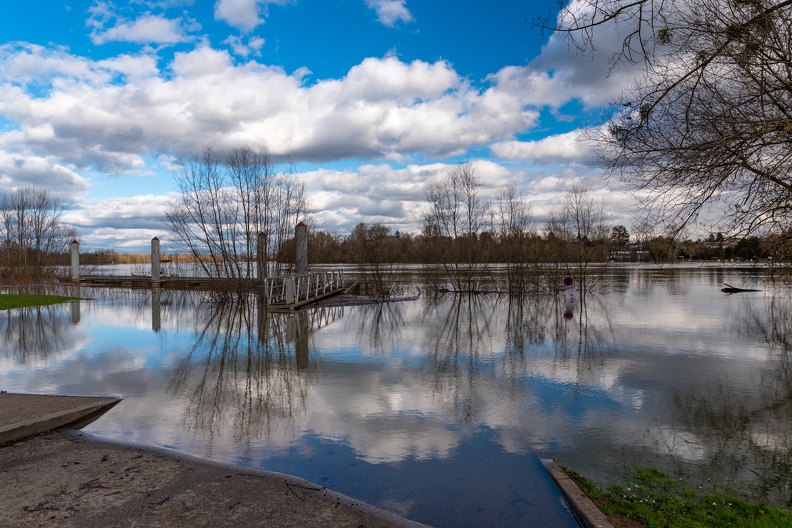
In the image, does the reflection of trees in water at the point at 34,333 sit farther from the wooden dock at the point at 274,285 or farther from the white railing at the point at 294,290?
the white railing at the point at 294,290

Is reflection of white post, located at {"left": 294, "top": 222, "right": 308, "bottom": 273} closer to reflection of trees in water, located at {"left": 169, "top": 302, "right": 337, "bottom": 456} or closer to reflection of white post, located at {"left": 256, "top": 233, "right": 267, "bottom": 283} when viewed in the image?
reflection of white post, located at {"left": 256, "top": 233, "right": 267, "bottom": 283}

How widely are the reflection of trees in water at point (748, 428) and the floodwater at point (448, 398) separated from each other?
29 millimetres

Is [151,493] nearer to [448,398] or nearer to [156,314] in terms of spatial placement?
[448,398]

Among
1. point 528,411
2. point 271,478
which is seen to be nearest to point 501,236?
point 528,411

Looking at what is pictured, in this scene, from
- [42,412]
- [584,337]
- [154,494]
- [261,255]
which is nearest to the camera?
[154,494]

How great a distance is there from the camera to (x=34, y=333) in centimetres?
→ 1528

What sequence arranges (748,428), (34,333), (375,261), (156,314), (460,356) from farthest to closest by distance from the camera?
(375,261)
(156,314)
(34,333)
(460,356)
(748,428)

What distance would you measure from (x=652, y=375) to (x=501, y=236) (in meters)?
22.7

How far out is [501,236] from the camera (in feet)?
105

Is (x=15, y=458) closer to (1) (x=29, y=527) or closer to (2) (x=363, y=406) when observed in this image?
(1) (x=29, y=527)

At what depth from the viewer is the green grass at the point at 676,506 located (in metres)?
4.16

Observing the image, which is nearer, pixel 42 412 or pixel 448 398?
pixel 42 412

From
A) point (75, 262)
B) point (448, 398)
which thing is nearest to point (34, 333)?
point (448, 398)

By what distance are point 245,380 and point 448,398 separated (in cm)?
378
